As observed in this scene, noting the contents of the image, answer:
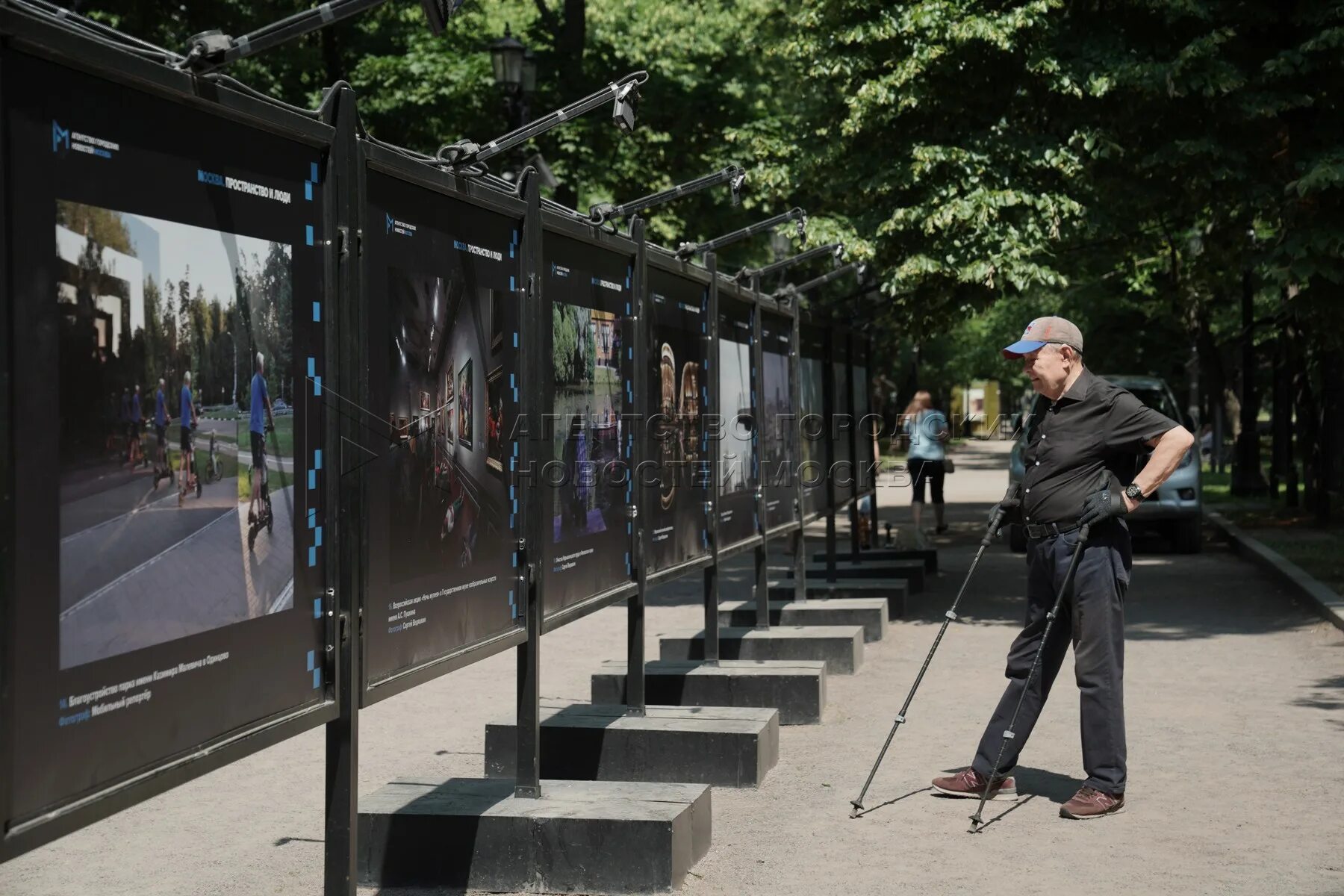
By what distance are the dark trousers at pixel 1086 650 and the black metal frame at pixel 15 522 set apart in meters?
3.79

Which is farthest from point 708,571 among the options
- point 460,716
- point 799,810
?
point 799,810

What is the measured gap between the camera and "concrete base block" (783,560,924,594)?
608 inches

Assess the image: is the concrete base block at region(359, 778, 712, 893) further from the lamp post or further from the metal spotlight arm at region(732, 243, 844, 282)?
the lamp post

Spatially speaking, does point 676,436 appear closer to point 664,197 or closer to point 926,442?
point 664,197

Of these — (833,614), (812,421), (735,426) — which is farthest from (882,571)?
(735,426)

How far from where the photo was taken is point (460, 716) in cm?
967

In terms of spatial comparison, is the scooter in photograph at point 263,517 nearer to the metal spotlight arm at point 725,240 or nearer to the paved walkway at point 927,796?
the paved walkway at point 927,796

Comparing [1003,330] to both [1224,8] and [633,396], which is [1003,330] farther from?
[633,396]

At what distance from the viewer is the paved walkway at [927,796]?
6117 millimetres

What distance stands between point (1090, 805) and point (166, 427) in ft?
15.5

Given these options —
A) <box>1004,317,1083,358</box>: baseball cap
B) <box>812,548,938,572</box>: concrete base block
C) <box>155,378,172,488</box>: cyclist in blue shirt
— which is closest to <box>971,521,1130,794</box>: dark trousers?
<box>1004,317,1083,358</box>: baseball cap

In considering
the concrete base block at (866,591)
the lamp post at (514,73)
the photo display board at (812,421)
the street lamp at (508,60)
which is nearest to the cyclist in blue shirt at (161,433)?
the photo display board at (812,421)

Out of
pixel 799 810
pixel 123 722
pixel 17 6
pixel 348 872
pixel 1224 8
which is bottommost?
pixel 799 810

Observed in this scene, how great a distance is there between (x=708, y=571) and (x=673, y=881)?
3924 millimetres
